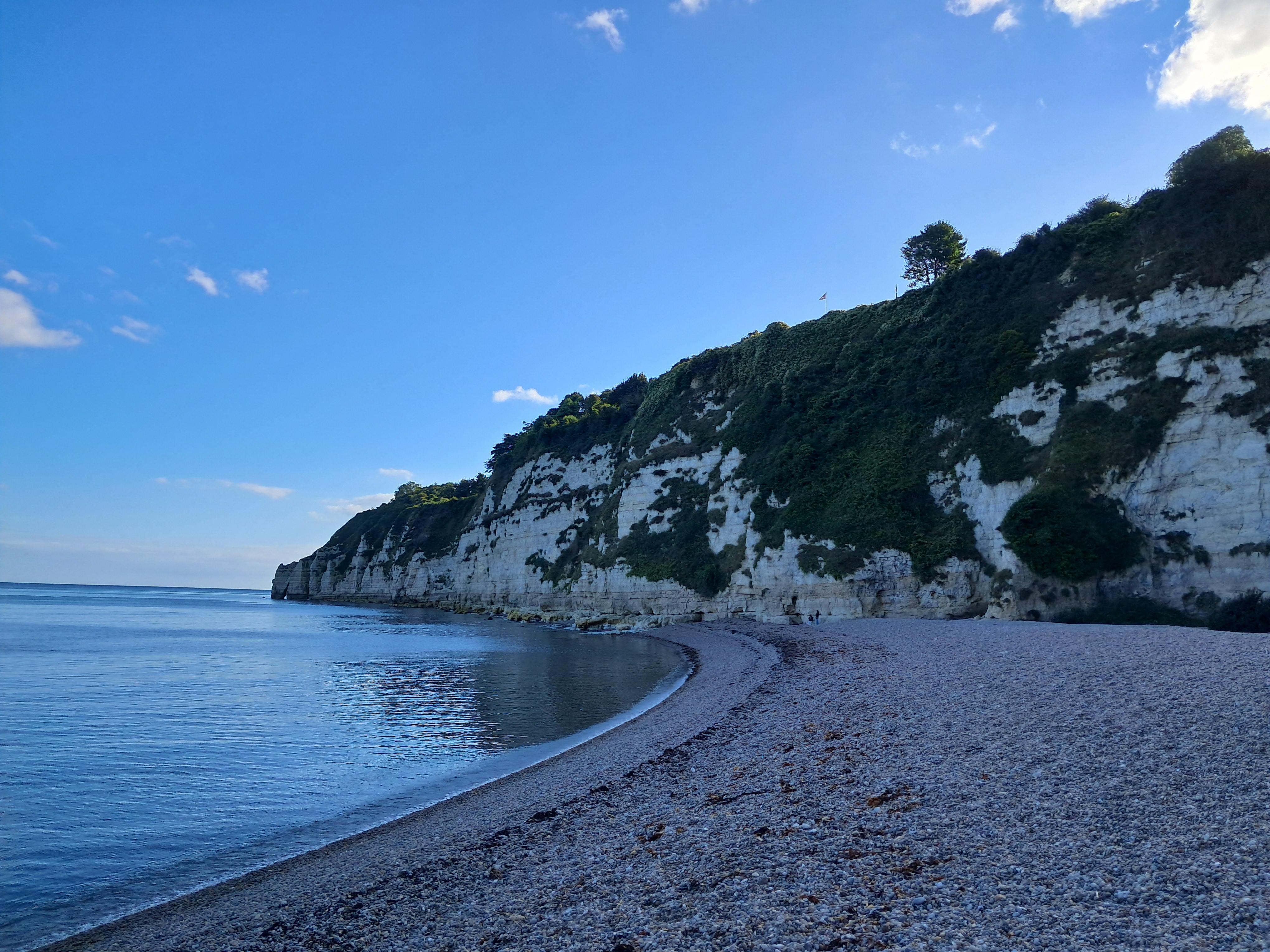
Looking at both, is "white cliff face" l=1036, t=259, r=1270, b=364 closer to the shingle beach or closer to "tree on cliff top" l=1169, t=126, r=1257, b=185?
"tree on cliff top" l=1169, t=126, r=1257, b=185

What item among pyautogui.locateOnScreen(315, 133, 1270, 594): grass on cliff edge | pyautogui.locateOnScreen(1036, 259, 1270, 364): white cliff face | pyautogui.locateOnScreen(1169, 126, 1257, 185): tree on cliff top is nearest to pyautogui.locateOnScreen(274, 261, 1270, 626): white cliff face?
pyautogui.locateOnScreen(1036, 259, 1270, 364): white cliff face

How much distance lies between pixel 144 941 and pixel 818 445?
48.1 meters

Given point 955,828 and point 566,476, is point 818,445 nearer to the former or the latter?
point 566,476

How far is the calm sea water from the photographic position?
1029 centimetres

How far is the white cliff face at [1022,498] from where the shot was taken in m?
29.5

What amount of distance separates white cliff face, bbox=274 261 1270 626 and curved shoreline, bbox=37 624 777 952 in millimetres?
23293

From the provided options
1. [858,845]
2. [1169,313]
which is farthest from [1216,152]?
[858,845]

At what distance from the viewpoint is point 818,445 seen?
5125 cm

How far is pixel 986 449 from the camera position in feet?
130

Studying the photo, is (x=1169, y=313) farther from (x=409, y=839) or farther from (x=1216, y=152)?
(x=409, y=839)

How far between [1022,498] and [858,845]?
33.4 m

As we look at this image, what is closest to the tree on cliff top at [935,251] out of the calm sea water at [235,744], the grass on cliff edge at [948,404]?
the grass on cliff edge at [948,404]

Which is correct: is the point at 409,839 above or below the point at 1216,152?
below

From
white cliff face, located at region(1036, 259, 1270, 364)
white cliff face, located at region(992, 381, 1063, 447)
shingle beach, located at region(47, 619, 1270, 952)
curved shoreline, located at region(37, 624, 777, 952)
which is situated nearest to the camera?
shingle beach, located at region(47, 619, 1270, 952)
